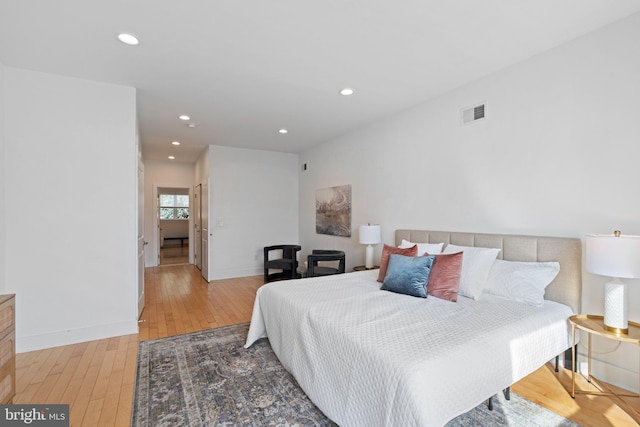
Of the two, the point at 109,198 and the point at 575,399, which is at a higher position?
the point at 109,198

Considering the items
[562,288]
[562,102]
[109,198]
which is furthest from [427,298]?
[109,198]

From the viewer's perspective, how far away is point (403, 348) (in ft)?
5.09

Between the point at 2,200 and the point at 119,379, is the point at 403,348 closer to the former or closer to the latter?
the point at 119,379

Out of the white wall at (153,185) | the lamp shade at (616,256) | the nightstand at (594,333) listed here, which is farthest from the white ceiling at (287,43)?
the white wall at (153,185)

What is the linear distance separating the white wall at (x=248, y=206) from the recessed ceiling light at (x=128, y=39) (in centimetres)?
352

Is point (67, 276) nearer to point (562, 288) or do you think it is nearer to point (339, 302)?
point (339, 302)

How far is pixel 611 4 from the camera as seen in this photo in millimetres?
1992

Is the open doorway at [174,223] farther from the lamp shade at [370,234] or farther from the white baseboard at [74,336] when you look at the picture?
the lamp shade at [370,234]

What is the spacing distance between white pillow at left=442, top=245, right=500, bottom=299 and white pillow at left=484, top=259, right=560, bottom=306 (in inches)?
3.7

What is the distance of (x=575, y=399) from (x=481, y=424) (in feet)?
2.68

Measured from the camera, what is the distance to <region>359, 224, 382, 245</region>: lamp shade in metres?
4.14

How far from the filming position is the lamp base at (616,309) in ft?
6.26

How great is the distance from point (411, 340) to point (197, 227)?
669 centimetres

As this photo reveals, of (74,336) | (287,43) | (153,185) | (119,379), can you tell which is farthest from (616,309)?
(153,185)
